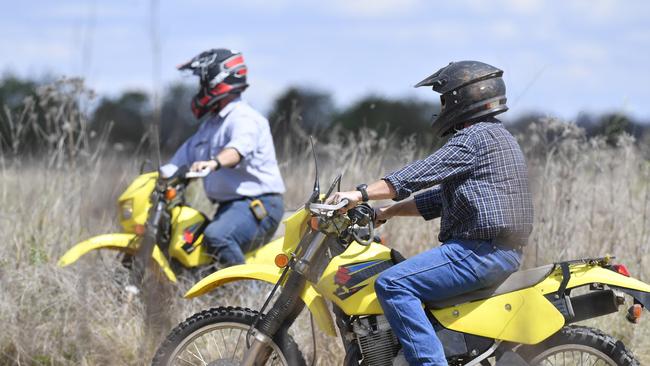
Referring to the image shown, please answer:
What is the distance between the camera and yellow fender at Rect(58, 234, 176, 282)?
6.75 m

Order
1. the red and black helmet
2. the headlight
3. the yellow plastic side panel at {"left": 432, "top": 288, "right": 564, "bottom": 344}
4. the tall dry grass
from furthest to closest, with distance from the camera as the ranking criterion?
the red and black helmet → the headlight → the tall dry grass → the yellow plastic side panel at {"left": 432, "top": 288, "right": 564, "bottom": 344}

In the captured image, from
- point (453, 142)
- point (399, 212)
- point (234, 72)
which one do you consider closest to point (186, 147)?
point (234, 72)

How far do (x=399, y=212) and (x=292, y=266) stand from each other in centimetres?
69

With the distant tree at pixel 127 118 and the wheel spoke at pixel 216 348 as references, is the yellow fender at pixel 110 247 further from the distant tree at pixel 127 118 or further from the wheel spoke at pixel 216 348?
the distant tree at pixel 127 118

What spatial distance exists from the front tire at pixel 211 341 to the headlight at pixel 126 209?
7.22 feet

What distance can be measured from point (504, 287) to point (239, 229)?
2.74m

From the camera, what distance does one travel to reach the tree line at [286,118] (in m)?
8.38

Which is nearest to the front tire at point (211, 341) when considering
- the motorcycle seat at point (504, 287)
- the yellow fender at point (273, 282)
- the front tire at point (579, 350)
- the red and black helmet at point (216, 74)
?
the yellow fender at point (273, 282)

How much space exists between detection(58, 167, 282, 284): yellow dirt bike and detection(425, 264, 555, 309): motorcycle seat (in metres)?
2.38

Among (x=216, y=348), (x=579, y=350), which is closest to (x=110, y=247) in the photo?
(x=216, y=348)

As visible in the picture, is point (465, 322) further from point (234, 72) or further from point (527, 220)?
point (234, 72)

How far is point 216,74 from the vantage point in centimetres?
739

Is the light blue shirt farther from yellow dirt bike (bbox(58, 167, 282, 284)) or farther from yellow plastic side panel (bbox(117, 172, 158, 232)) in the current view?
yellow plastic side panel (bbox(117, 172, 158, 232))

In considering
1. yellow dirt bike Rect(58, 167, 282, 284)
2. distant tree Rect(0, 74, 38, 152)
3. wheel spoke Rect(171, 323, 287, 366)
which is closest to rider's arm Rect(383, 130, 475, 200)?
wheel spoke Rect(171, 323, 287, 366)
